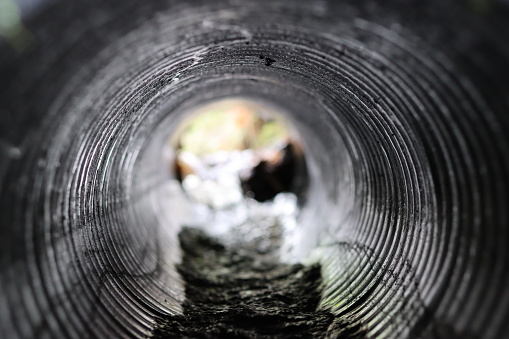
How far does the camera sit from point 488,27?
2.56m

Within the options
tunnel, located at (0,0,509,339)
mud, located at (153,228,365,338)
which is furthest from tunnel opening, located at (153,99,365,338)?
tunnel, located at (0,0,509,339)

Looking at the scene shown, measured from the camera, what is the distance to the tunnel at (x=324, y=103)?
270cm

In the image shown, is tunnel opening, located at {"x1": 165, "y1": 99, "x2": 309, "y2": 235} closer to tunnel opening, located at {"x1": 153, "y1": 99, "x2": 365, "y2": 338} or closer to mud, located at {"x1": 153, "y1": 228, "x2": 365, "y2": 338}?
tunnel opening, located at {"x1": 153, "y1": 99, "x2": 365, "y2": 338}

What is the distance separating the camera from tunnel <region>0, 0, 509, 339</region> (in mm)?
2697

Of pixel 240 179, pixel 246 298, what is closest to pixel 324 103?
pixel 246 298

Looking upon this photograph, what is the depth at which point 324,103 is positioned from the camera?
19.2 feet

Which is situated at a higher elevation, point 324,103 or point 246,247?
point 324,103

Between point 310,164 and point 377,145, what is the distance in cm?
452

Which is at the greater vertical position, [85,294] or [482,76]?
[482,76]

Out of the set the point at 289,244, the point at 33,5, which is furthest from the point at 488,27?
the point at 289,244

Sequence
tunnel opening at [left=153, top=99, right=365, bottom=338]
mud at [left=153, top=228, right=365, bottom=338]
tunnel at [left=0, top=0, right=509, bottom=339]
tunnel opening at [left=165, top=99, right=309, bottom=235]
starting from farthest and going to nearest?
1. tunnel opening at [left=165, top=99, right=309, bottom=235]
2. tunnel opening at [left=153, top=99, right=365, bottom=338]
3. mud at [left=153, top=228, right=365, bottom=338]
4. tunnel at [left=0, top=0, right=509, bottom=339]

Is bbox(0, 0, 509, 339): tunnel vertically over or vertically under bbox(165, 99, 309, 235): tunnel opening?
under

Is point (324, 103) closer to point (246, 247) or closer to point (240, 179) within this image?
point (246, 247)

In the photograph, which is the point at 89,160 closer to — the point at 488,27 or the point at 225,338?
the point at 225,338
